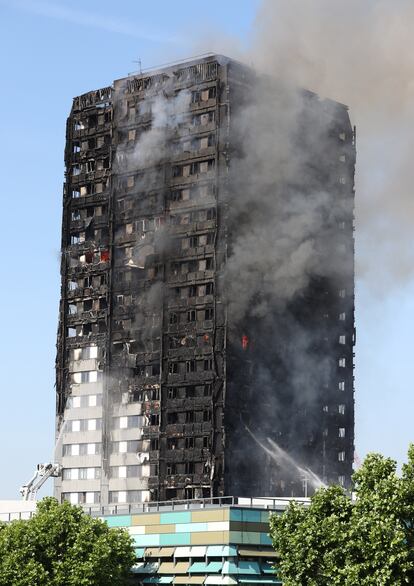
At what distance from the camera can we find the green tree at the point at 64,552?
13062cm

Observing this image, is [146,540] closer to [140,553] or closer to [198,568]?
[140,553]

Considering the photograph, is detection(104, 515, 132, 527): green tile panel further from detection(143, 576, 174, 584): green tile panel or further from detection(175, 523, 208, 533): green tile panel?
detection(175, 523, 208, 533): green tile panel

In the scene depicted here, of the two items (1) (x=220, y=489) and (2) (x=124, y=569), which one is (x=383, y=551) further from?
(1) (x=220, y=489)

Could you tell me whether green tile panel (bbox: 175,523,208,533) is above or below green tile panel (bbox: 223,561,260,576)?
above

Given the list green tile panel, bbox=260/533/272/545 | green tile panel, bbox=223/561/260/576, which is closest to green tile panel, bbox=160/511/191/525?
green tile panel, bbox=223/561/260/576

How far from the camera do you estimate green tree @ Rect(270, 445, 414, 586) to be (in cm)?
10975

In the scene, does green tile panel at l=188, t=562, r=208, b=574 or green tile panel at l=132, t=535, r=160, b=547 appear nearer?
green tile panel at l=188, t=562, r=208, b=574

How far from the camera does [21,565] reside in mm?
132000

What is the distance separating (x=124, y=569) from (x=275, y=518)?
66.0 feet

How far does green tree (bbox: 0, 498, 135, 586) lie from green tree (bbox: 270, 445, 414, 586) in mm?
18967

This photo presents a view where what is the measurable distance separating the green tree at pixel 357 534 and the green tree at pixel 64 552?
62.2ft

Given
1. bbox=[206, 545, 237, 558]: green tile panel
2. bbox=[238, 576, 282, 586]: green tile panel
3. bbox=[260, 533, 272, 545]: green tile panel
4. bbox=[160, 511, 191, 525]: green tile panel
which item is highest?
bbox=[160, 511, 191, 525]: green tile panel

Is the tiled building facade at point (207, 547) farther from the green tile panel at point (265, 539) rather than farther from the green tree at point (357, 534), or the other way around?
the green tree at point (357, 534)

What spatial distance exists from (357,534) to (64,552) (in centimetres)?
3274
